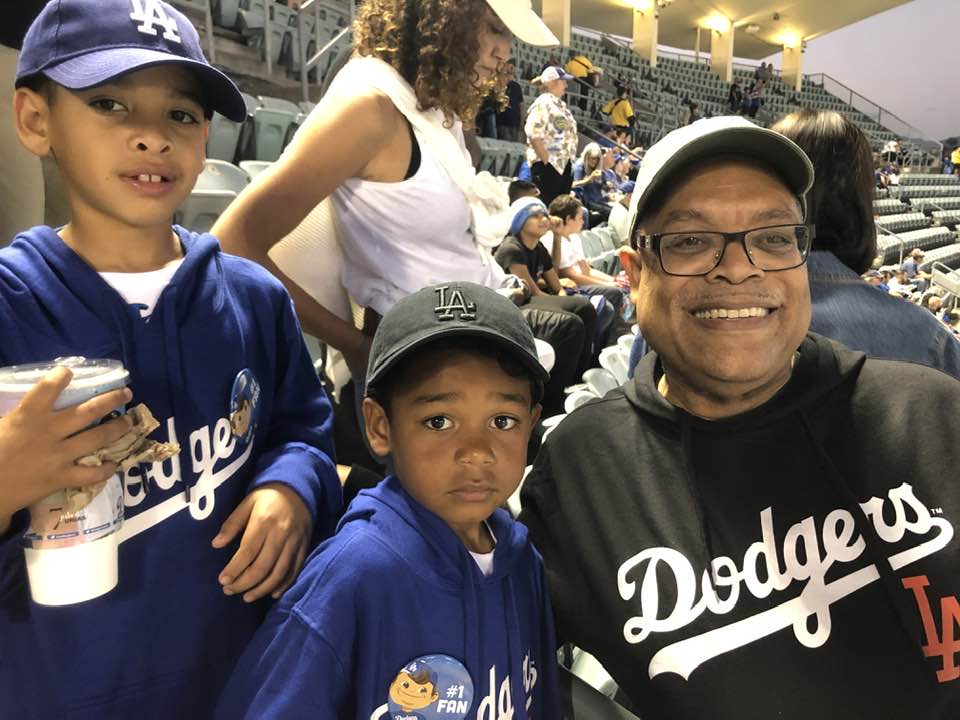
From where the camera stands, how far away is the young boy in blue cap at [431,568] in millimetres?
792

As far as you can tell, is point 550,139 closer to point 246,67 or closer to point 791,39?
point 246,67

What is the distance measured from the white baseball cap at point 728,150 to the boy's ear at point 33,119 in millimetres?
868

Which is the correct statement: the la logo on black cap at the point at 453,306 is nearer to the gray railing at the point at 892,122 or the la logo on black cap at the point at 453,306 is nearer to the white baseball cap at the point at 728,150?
the white baseball cap at the point at 728,150

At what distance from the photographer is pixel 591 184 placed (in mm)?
9148

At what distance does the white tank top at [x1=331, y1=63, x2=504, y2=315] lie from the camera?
3.93 ft

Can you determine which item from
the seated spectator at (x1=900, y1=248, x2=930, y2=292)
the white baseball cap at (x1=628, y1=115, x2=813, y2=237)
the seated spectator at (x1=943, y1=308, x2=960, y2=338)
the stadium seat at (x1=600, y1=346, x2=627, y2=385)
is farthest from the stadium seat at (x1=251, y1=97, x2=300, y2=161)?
the seated spectator at (x1=900, y1=248, x2=930, y2=292)

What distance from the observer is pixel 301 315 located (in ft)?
3.97

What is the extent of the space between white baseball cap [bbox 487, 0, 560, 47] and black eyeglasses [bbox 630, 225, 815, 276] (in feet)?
1.76

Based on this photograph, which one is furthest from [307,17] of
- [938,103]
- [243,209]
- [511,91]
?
[938,103]

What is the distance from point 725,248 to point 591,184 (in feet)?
27.8

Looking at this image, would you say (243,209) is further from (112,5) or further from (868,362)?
(868,362)

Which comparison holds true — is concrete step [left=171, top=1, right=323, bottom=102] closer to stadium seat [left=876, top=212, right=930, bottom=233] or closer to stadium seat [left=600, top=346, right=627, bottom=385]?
stadium seat [left=600, top=346, right=627, bottom=385]

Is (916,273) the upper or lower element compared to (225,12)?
lower

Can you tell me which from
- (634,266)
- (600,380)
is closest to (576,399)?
(600,380)
